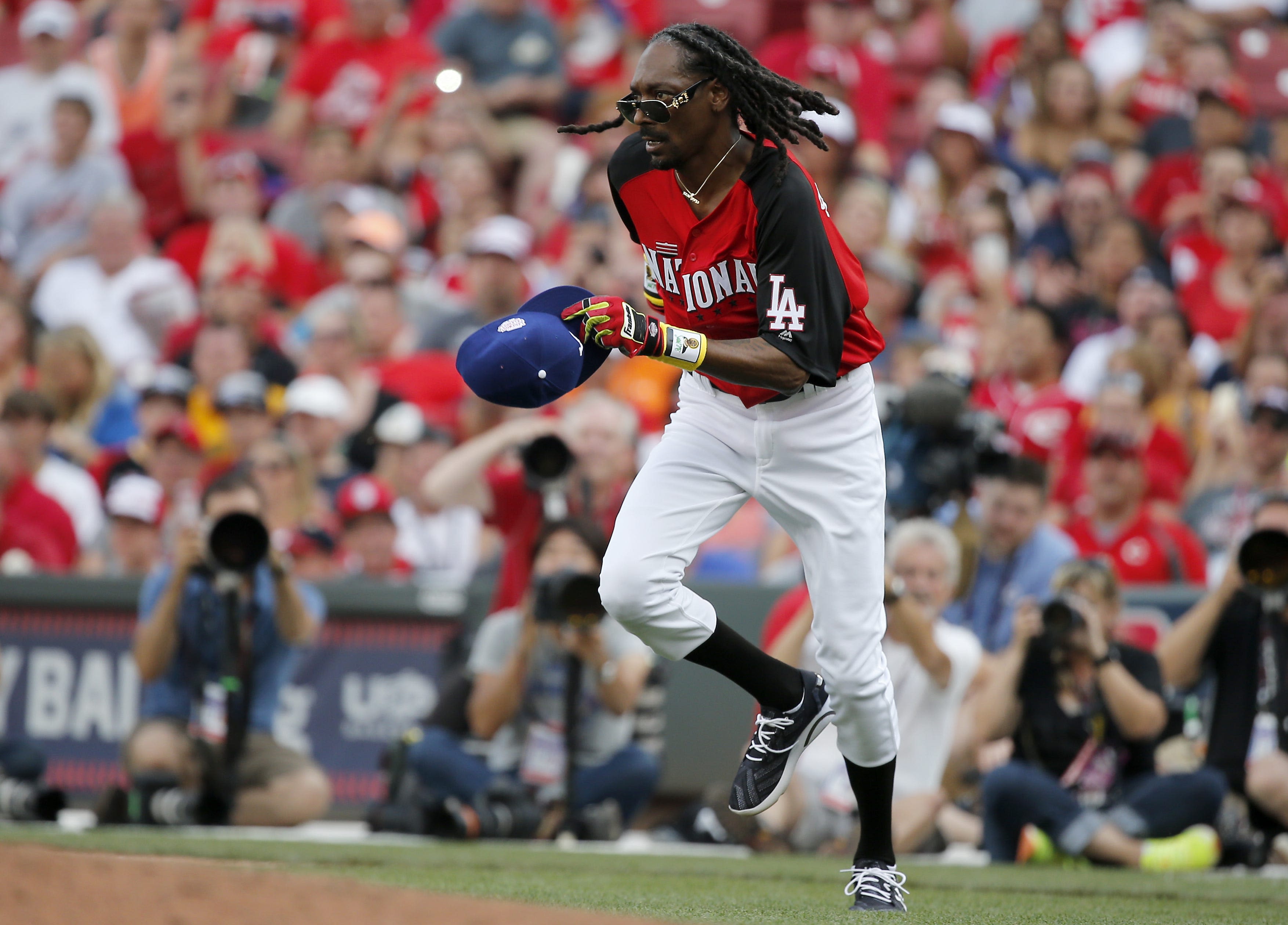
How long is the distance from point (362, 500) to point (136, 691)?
4.85 ft

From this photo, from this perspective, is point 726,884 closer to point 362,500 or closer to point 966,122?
point 362,500

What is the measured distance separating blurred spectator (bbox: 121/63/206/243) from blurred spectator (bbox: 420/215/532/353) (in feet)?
8.62

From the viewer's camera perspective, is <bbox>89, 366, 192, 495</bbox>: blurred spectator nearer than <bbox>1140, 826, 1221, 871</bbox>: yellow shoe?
No

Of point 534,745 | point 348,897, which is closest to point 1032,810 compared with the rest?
point 534,745

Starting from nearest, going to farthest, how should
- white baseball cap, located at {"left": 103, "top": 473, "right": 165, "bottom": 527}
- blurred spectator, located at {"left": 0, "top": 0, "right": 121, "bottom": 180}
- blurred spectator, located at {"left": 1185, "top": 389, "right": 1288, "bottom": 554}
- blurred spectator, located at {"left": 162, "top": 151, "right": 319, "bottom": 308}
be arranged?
blurred spectator, located at {"left": 1185, "top": 389, "right": 1288, "bottom": 554} → white baseball cap, located at {"left": 103, "top": 473, "right": 165, "bottom": 527} → blurred spectator, located at {"left": 162, "top": 151, "right": 319, "bottom": 308} → blurred spectator, located at {"left": 0, "top": 0, "right": 121, "bottom": 180}

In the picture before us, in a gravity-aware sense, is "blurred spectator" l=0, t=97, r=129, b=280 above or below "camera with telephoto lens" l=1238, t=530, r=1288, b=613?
above

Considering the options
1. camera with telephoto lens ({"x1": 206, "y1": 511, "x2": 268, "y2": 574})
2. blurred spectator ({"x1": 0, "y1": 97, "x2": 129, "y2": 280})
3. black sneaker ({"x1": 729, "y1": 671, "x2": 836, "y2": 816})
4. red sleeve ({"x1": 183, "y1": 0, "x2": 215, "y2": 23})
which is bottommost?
black sneaker ({"x1": 729, "y1": 671, "x2": 836, "y2": 816})

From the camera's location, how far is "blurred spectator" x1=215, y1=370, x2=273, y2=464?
29.7 feet

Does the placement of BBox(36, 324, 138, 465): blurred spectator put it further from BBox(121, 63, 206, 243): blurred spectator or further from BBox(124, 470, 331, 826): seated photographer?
BBox(124, 470, 331, 826): seated photographer

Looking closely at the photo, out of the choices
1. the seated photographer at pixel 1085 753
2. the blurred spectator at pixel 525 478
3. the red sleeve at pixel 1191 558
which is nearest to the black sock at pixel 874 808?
the seated photographer at pixel 1085 753

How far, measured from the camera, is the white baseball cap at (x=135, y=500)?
27.5ft

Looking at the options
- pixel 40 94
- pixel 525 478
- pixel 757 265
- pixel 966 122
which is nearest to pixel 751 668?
pixel 757 265

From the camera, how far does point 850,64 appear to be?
12.4 m

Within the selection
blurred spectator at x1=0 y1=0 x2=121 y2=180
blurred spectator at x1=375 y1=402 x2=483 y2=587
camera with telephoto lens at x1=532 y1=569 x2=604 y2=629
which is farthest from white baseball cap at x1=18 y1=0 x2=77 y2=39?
camera with telephoto lens at x1=532 y1=569 x2=604 y2=629
